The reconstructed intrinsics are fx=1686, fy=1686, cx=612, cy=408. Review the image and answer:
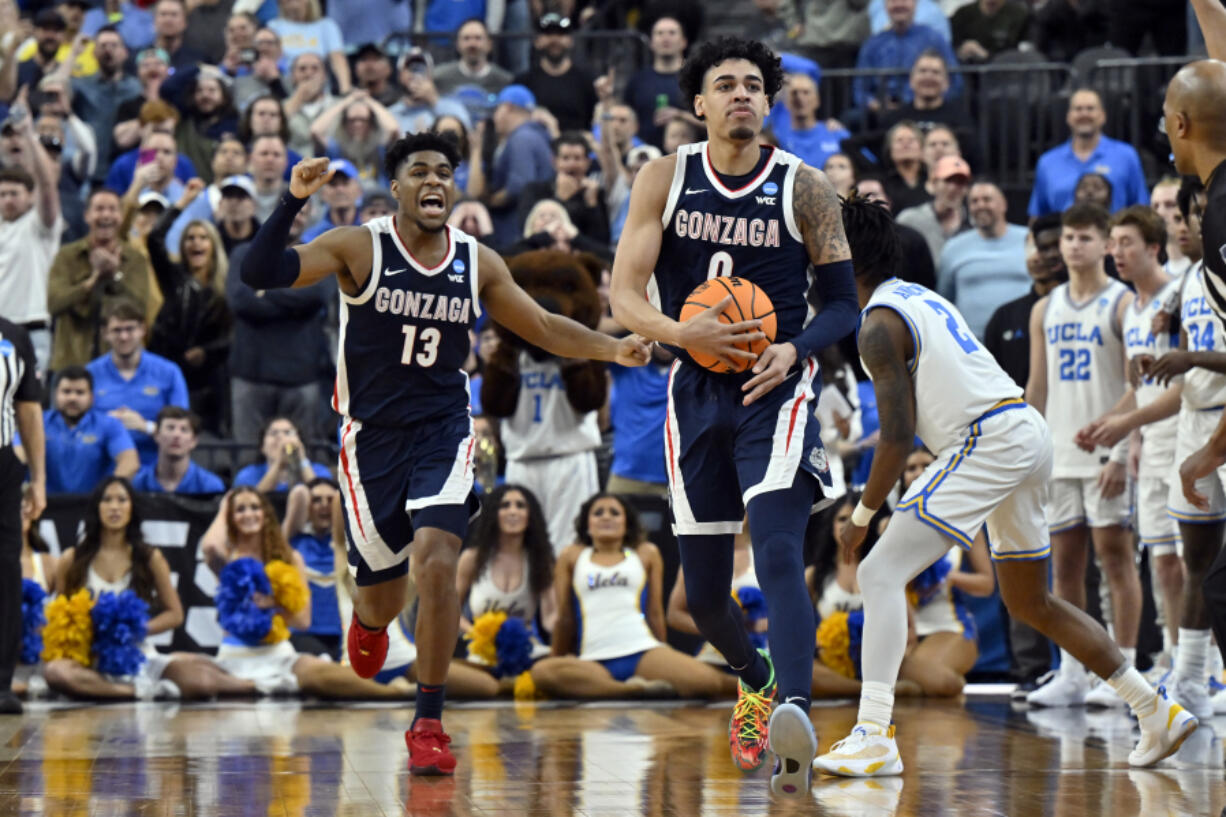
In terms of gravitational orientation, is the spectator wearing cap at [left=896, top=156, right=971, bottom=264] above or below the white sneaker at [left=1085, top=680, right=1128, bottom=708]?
above

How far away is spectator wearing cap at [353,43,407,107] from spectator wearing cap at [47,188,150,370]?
129 inches

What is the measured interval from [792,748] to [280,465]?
6650mm

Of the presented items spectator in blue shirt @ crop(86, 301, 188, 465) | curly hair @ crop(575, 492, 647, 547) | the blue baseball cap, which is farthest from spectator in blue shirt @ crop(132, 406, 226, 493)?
the blue baseball cap

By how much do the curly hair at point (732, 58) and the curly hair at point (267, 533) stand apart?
17.1 ft

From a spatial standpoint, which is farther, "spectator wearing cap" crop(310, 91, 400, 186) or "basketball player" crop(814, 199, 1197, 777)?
"spectator wearing cap" crop(310, 91, 400, 186)

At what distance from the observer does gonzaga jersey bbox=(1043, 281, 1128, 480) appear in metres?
9.22

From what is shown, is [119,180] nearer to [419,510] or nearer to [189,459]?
[189,459]

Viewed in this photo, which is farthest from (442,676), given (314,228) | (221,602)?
(314,228)

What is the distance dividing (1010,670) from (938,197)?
4.02 metres

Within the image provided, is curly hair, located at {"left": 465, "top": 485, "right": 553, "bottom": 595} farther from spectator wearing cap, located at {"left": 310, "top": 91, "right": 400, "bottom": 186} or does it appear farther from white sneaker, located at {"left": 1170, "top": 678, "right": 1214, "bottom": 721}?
spectator wearing cap, located at {"left": 310, "top": 91, "right": 400, "bottom": 186}

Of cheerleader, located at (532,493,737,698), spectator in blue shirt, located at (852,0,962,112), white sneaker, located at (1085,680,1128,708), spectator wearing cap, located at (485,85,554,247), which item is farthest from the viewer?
spectator in blue shirt, located at (852,0,962,112)

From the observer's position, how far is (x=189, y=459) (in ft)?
38.1

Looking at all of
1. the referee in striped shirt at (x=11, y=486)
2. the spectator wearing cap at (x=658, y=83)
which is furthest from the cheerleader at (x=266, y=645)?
the spectator wearing cap at (x=658, y=83)

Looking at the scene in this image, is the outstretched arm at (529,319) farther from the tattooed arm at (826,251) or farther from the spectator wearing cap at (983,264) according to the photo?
the spectator wearing cap at (983,264)
